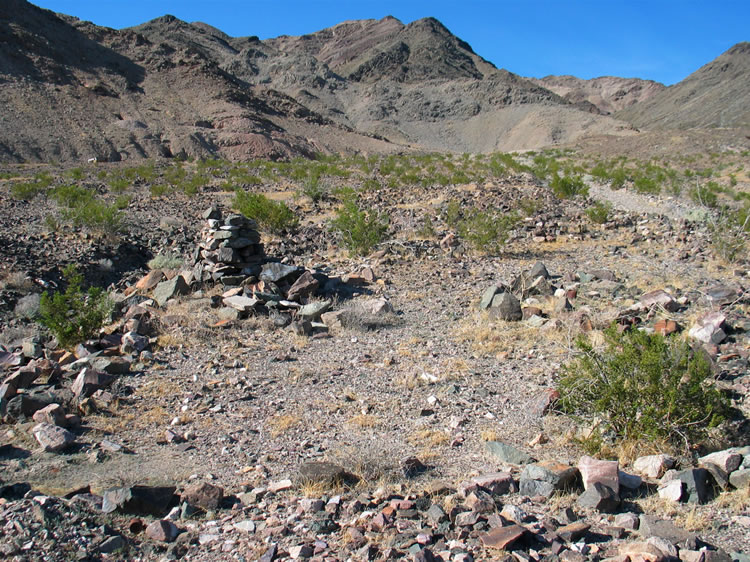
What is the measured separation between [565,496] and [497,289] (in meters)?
5.10

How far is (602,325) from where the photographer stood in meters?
7.27

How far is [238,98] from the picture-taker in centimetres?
5822

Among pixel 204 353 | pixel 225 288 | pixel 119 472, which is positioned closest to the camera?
pixel 119 472

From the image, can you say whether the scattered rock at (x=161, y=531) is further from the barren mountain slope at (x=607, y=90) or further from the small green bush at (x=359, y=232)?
the barren mountain slope at (x=607, y=90)

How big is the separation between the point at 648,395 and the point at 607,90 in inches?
6464

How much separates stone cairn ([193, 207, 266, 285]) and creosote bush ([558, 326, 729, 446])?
6190mm

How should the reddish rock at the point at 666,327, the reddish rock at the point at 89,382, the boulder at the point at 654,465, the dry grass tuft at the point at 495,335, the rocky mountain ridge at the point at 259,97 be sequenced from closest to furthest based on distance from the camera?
the boulder at the point at 654,465, the reddish rock at the point at 89,382, the reddish rock at the point at 666,327, the dry grass tuft at the point at 495,335, the rocky mountain ridge at the point at 259,97

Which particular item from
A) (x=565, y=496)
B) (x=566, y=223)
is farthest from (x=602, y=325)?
(x=566, y=223)

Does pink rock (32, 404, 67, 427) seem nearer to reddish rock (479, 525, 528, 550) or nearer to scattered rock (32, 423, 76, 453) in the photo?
scattered rock (32, 423, 76, 453)

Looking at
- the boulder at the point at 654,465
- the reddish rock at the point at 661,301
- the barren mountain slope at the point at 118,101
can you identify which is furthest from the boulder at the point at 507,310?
the barren mountain slope at the point at 118,101

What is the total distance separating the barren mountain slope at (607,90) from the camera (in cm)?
13920

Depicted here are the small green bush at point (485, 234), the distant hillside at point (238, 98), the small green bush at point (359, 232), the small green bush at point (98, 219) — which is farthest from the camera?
the distant hillside at point (238, 98)

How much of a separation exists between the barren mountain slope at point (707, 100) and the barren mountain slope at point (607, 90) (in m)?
18.7

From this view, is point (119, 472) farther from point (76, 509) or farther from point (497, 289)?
point (497, 289)
